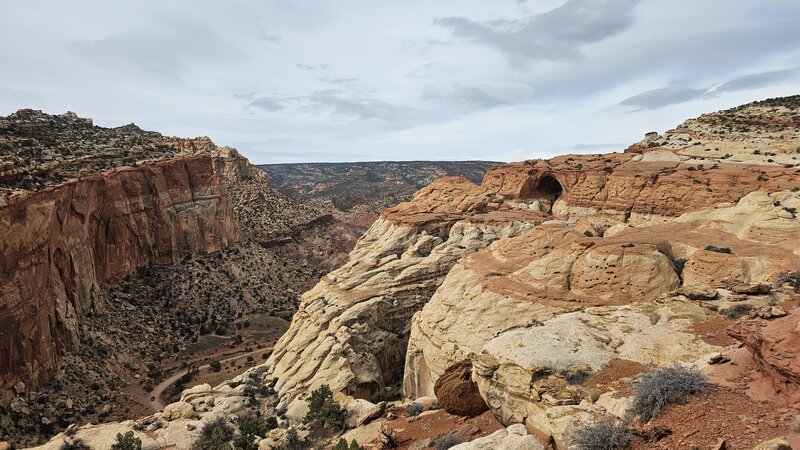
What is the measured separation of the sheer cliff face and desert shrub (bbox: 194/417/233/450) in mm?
19100

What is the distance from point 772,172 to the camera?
1369 inches

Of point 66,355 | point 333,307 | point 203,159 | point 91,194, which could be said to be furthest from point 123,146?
point 333,307

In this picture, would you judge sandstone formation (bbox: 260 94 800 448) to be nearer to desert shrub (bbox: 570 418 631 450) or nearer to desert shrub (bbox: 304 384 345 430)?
desert shrub (bbox: 570 418 631 450)

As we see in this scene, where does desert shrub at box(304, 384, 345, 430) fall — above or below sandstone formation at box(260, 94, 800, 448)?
below

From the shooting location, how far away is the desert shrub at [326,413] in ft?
78.0

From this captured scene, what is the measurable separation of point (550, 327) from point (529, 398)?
357 centimetres

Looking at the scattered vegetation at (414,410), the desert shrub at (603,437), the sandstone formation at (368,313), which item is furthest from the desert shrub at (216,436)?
the desert shrub at (603,437)

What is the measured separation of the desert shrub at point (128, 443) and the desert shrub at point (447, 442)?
16.7 meters

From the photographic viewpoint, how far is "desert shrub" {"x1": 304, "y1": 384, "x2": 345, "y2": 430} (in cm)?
2378

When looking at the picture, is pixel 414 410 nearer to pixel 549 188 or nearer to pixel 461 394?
pixel 461 394

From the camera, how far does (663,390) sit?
1257 cm

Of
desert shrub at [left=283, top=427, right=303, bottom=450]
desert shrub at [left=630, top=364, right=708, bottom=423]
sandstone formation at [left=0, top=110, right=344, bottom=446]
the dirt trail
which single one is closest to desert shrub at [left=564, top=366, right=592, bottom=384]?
desert shrub at [left=630, top=364, right=708, bottom=423]

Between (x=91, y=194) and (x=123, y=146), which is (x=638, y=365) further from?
(x=123, y=146)

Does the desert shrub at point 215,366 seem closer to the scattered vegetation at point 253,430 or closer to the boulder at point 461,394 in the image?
the scattered vegetation at point 253,430
